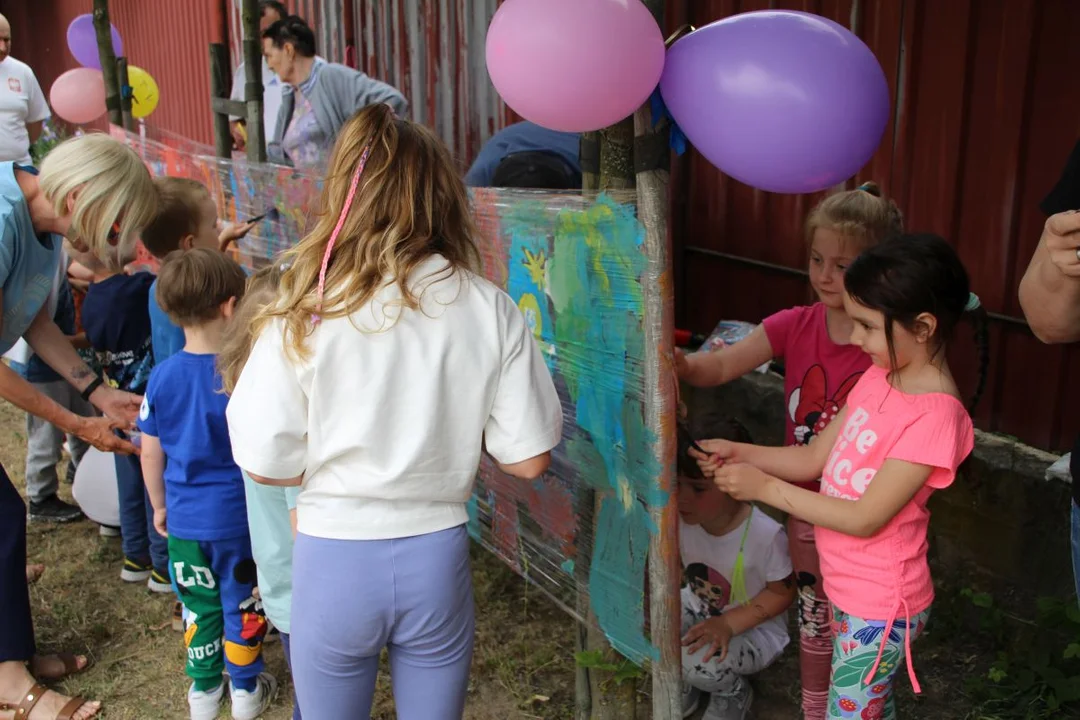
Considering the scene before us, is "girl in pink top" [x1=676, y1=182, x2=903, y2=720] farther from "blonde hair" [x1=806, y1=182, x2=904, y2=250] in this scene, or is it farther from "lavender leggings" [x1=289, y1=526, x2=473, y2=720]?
"lavender leggings" [x1=289, y1=526, x2=473, y2=720]

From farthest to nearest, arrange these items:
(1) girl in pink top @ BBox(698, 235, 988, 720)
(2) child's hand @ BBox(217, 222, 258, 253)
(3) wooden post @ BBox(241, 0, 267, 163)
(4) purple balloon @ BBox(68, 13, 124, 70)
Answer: (4) purple balloon @ BBox(68, 13, 124, 70), (3) wooden post @ BBox(241, 0, 267, 163), (2) child's hand @ BBox(217, 222, 258, 253), (1) girl in pink top @ BBox(698, 235, 988, 720)

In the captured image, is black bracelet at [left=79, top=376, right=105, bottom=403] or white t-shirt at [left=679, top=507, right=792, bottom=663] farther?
black bracelet at [left=79, top=376, right=105, bottom=403]

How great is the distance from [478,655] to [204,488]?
3.55 feet

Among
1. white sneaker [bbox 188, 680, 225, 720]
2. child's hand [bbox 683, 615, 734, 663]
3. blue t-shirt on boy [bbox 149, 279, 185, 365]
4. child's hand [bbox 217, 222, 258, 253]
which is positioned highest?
child's hand [bbox 217, 222, 258, 253]

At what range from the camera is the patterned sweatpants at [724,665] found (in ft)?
8.62

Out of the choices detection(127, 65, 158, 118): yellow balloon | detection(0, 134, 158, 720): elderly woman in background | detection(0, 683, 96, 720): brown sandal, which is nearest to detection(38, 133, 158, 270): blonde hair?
detection(0, 134, 158, 720): elderly woman in background

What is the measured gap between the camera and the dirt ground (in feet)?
9.67

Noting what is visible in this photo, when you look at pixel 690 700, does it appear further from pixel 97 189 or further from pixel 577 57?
pixel 97 189

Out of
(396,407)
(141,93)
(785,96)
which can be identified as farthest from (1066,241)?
(141,93)

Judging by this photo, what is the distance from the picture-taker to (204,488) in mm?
2729

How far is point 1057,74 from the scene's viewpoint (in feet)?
9.73

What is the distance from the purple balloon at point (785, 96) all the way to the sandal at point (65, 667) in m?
2.69

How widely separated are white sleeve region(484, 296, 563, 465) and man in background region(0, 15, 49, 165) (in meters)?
4.92

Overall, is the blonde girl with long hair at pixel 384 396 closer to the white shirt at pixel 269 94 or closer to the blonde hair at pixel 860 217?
the blonde hair at pixel 860 217
